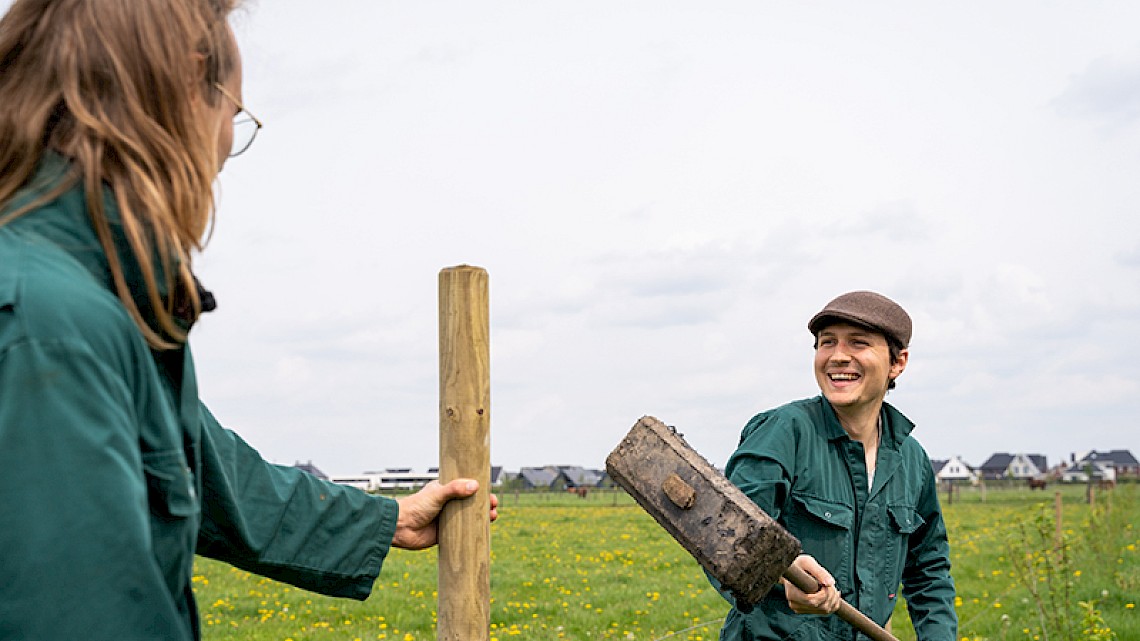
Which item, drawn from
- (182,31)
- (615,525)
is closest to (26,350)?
(182,31)

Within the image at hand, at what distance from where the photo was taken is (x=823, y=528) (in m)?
3.85

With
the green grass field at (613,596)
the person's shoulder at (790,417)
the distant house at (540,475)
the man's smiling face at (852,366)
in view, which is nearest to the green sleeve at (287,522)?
the person's shoulder at (790,417)

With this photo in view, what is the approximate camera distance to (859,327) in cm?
398

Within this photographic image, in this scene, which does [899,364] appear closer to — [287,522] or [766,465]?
[766,465]

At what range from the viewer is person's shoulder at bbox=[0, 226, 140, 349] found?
1.38 m

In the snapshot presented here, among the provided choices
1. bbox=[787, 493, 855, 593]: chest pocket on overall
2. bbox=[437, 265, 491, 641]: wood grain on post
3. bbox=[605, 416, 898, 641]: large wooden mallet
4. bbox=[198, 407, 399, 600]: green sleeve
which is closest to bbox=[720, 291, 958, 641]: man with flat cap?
bbox=[787, 493, 855, 593]: chest pocket on overall

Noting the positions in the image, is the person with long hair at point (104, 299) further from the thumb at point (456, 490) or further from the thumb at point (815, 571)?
the thumb at point (815, 571)

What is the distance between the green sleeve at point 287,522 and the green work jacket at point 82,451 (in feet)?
2.00

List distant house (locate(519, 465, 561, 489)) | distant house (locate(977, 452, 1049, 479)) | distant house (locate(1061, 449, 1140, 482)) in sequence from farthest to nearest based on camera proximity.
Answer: distant house (locate(977, 452, 1049, 479)) < distant house (locate(1061, 449, 1140, 482)) < distant house (locate(519, 465, 561, 489))

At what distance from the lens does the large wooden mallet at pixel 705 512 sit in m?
3.14

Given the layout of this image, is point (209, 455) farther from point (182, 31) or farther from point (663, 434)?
point (663, 434)

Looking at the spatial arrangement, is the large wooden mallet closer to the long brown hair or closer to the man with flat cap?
the man with flat cap

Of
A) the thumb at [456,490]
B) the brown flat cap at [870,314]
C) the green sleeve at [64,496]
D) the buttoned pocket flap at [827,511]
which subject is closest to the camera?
the green sleeve at [64,496]

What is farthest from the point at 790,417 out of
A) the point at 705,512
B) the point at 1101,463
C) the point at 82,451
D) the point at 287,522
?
the point at 1101,463
